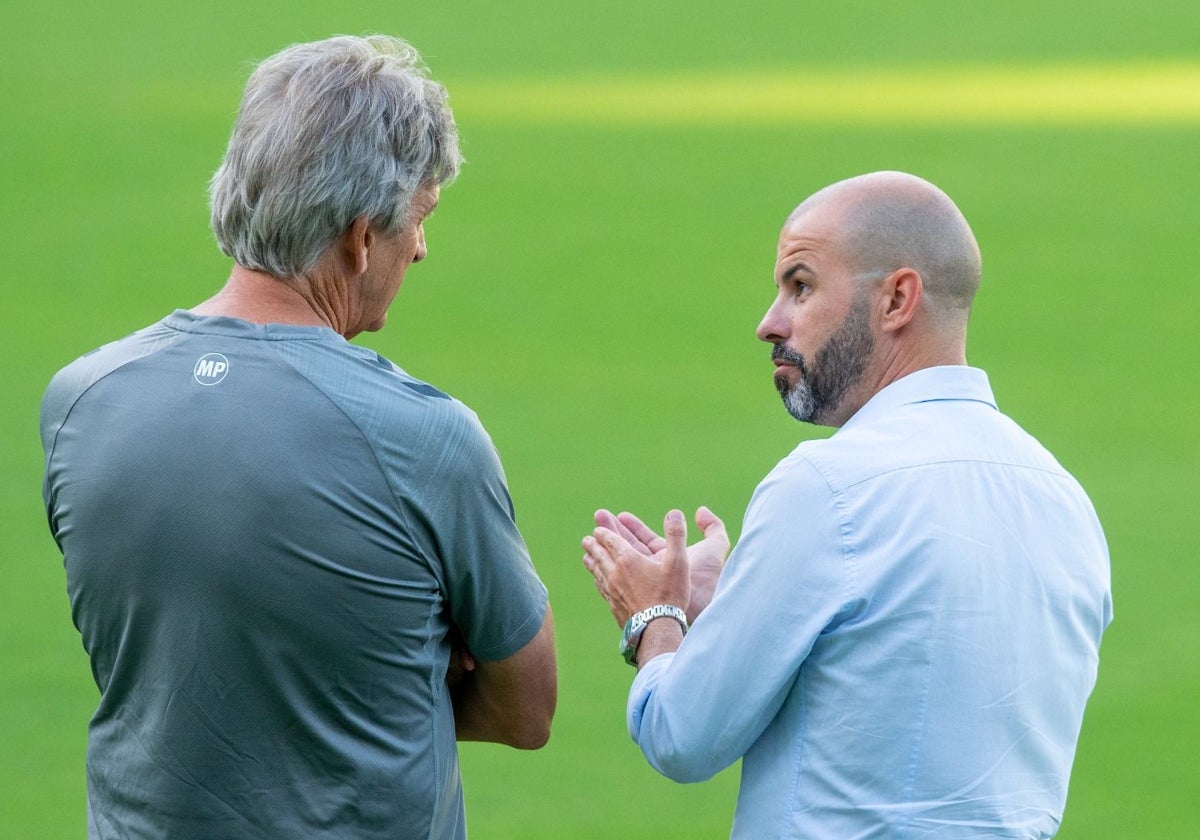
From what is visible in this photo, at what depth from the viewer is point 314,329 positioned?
192 cm

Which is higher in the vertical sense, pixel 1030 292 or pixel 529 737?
pixel 1030 292

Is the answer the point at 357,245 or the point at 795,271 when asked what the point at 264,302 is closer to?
the point at 357,245

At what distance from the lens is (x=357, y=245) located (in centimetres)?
200

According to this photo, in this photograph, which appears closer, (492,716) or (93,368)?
(93,368)

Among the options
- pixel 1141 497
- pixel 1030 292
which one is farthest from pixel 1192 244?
pixel 1141 497

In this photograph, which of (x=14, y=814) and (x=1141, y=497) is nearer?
(x=14, y=814)

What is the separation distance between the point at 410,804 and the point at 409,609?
25 cm

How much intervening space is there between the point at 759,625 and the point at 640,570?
34cm

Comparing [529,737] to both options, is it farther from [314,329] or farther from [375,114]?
[375,114]

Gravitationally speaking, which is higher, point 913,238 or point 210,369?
point 913,238

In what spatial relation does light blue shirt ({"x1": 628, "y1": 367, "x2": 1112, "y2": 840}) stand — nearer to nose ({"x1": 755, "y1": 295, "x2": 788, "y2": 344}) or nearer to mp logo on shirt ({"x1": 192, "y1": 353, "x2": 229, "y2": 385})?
nose ({"x1": 755, "y1": 295, "x2": 788, "y2": 344})

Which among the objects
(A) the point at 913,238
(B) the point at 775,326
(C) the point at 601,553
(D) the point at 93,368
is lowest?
(C) the point at 601,553

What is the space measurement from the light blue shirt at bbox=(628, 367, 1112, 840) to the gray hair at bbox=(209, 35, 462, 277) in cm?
60

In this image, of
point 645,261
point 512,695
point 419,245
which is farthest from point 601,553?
point 645,261
